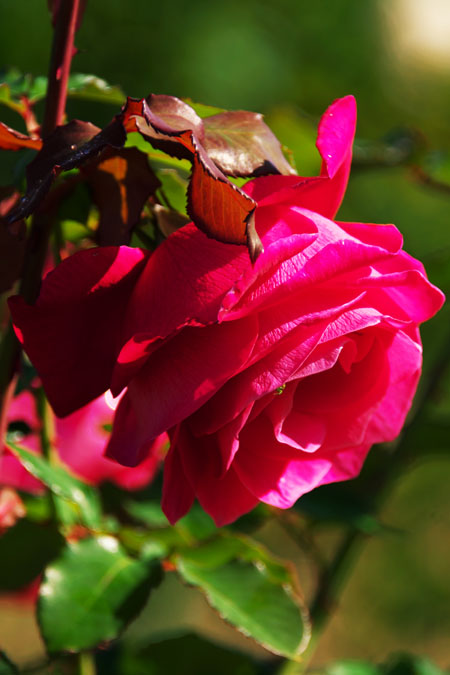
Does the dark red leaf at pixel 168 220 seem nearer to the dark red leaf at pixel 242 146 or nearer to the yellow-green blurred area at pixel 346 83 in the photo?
the dark red leaf at pixel 242 146

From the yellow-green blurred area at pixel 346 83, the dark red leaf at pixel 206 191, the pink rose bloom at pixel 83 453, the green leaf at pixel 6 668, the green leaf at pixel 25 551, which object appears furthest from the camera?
the yellow-green blurred area at pixel 346 83

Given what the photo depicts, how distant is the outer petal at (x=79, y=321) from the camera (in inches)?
12.2

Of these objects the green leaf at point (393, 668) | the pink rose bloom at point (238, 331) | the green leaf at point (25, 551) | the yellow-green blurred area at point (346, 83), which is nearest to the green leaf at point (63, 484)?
the green leaf at point (25, 551)

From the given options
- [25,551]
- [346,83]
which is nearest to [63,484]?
[25,551]

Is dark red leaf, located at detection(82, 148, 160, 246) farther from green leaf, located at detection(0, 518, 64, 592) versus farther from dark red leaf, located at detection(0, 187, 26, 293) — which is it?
green leaf, located at detection(0, 518, 64, 592)

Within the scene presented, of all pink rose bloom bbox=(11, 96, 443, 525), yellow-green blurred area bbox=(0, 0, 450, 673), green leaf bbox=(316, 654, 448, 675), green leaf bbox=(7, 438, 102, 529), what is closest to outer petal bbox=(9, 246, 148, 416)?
pink rose bloom bbox=(11, 96, 443, 525)

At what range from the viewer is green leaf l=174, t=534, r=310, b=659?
17.1 inches

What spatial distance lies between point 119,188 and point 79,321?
0.07 meters

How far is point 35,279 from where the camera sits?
14.0 inches

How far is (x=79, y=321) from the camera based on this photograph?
0.32 metres

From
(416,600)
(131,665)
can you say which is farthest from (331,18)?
(131,665)

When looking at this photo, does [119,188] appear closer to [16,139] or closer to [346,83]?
[16,139]

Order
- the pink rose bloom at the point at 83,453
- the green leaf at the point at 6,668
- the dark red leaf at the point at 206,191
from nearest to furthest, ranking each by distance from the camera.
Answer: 1. the dark red leaf at the point at 206,191
2. the green leaf at the point at 6,668
3. the pink rose bloom at the point at 83,453

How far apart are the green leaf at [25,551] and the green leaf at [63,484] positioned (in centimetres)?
2
